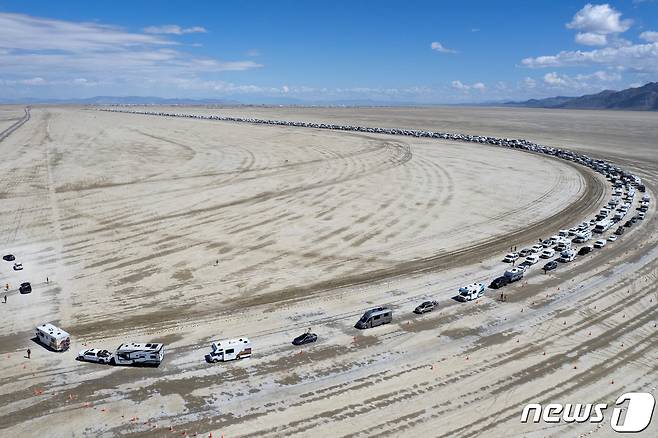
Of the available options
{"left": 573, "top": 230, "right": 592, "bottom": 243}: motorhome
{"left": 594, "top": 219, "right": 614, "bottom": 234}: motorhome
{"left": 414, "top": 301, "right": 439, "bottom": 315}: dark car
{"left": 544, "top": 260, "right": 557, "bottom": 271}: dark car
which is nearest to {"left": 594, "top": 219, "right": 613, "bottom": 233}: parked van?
{"left": 594, "top": 219, "right": 614, "bottom": 234}: motorhome

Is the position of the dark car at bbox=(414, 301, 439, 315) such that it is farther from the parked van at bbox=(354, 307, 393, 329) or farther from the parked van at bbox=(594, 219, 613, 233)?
the parked van at bbox=(594, 219, 613, 233)

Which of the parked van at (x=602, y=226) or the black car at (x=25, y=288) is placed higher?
the parked van at (x=602, y=226)

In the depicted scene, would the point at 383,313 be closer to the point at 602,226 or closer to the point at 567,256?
the point at 567,256

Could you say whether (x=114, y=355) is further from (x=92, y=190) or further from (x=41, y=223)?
(x=92, y=190)

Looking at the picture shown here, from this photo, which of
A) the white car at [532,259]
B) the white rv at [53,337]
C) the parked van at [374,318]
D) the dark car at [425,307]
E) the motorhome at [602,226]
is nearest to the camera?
the white rv at [53,337]

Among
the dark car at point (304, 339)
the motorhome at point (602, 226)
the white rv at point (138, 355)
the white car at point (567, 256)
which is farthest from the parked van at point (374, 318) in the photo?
the motorhome at point (602, 226)

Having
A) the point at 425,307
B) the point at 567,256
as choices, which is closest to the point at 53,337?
the point at 425,307

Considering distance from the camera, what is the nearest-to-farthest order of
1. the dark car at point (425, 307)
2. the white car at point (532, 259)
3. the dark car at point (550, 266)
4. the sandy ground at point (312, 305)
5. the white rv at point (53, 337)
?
the sandy ground at point (312, 305) → the white rv at point (53, 337) → the dark car at point (425, 307) → the dark car at point (550, 266) → the white car at point (532, 259)

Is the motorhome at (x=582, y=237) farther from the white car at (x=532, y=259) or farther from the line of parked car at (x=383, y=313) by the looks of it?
the white car at (x=532, y=259)
